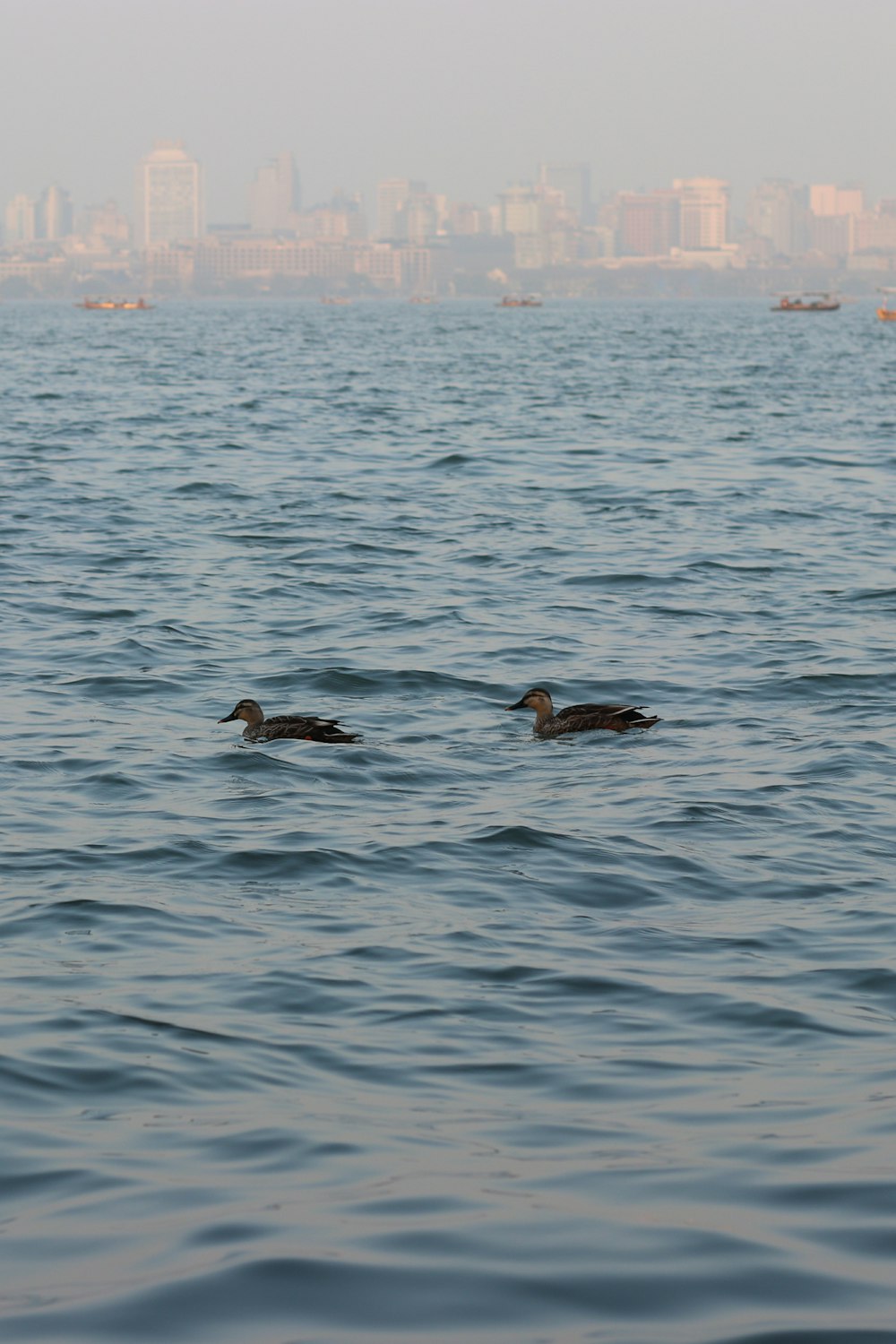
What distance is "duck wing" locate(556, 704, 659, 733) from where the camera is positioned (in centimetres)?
1376

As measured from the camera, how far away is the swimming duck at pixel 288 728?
44.3 feet

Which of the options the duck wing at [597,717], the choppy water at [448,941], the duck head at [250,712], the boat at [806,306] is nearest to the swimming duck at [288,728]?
the duck head at [250,712]

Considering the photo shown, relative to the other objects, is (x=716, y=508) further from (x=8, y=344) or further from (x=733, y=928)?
(x=8, y=344)

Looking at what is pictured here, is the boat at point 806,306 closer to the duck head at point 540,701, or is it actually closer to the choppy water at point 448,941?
the choppy water at point 448,941

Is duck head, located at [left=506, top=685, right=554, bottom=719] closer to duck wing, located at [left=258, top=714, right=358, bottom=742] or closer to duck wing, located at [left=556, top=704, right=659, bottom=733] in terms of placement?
duck wing, located at [left=556, top=704, right=659, bottom=733]

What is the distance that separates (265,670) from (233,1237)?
10682 mm

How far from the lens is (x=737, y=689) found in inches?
611

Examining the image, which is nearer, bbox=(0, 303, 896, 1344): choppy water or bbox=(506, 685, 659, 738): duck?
bbox=(0, 303, 896, 1344): choppy water

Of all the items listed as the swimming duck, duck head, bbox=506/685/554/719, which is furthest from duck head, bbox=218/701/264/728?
duck head, bbox=506/685/554/719

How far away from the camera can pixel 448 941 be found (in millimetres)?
9398

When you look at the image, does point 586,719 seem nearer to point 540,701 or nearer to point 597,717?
point 597,717

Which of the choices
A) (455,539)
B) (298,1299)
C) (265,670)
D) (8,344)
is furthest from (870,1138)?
(8,344)

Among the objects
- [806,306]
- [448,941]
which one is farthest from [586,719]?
[806,306]

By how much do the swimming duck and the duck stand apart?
4.60 ft
